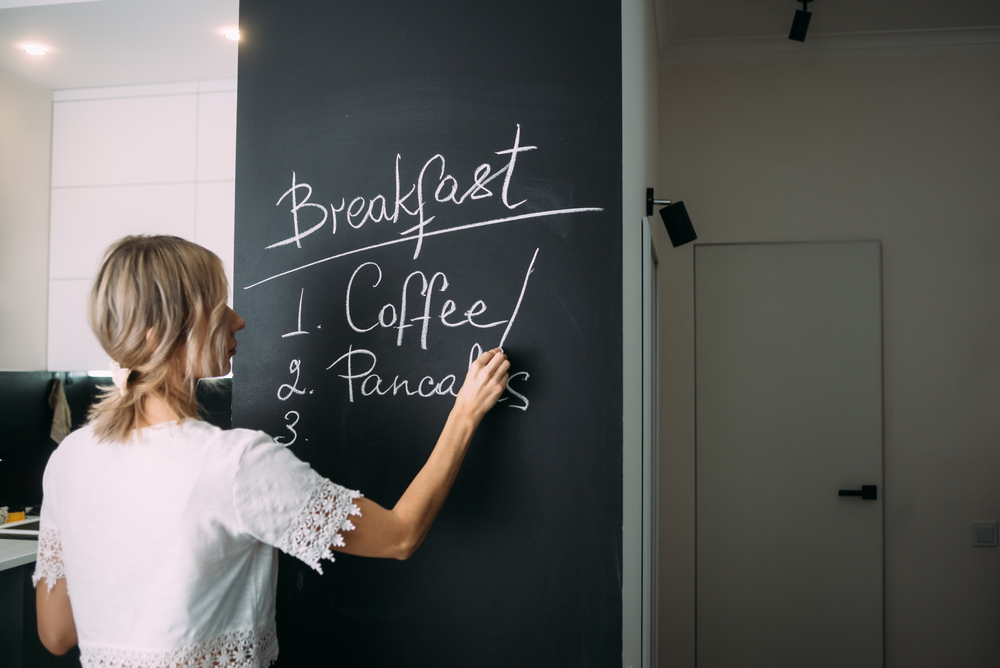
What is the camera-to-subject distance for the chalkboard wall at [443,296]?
48.5 inches

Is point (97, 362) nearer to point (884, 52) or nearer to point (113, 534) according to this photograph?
point (113, 534)

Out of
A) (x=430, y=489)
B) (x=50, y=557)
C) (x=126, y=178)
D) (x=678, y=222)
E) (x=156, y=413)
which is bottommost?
(x=50, y=557)

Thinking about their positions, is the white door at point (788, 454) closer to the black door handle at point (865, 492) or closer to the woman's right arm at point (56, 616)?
the black door handle at point (865, 492)

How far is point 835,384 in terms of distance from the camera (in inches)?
113

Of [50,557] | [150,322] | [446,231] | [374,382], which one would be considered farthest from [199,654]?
[446,231]

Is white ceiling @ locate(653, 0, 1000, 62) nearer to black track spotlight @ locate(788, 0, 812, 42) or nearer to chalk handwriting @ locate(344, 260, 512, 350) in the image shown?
black track spotlight @ locate(788, 0, 812, 42)

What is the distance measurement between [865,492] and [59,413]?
362 cm

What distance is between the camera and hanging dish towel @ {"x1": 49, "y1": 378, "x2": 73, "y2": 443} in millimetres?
2736

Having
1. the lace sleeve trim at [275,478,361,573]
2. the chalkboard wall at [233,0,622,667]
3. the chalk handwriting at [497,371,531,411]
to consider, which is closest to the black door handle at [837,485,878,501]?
the chalkboard wall at [233,0,622,667]

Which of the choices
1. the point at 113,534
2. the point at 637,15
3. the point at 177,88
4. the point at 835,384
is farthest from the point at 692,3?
the point at 113,534

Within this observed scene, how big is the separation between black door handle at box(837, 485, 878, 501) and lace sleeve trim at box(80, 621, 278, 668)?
2.71 m

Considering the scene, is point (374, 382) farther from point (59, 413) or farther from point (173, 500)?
point (59, 413)

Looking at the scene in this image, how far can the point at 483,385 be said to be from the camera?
1.18 metres

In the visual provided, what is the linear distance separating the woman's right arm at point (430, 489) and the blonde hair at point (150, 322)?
31 centimetres
